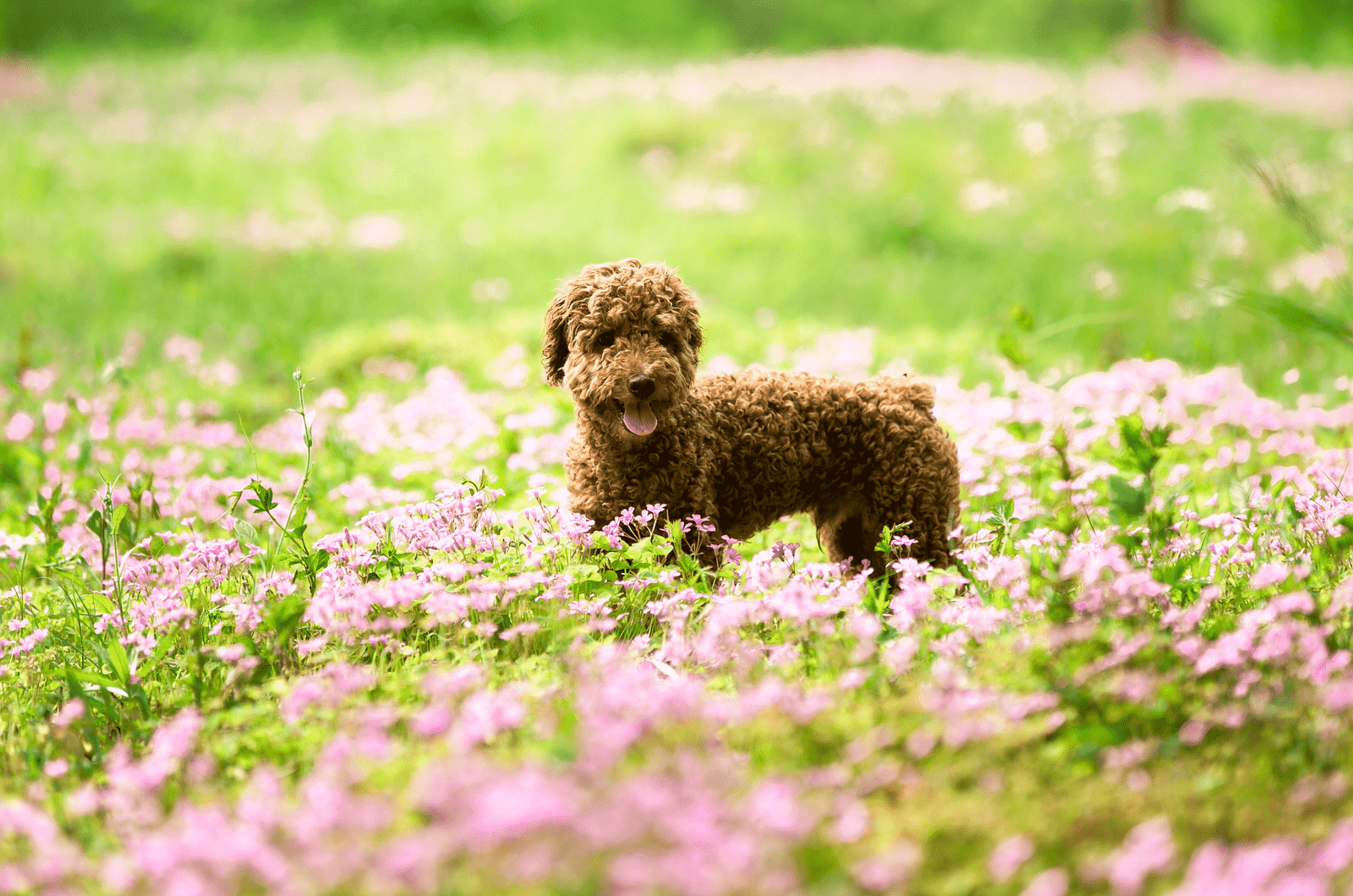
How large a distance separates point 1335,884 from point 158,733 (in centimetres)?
Result: 252

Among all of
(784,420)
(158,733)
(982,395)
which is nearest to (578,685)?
(158,733)

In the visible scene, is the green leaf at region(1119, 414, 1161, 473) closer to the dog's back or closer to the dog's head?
the dog's back

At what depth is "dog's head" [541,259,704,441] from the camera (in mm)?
3793

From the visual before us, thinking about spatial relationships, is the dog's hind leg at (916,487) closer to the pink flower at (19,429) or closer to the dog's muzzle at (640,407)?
the dog's muzzle at (640,407)

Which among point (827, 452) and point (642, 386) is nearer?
point (642, 386)

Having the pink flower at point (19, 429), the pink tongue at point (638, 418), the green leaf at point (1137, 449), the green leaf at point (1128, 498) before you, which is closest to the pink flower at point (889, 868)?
the green leaf at point (1128, 498)

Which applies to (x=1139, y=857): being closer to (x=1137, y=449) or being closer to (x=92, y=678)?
(x=1137, y=449)

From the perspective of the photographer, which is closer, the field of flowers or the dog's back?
the field of flowers

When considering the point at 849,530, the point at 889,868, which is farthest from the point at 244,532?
the point at 889,868

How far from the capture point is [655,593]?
3.92 metres

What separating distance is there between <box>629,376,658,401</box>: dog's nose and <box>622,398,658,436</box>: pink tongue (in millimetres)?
26

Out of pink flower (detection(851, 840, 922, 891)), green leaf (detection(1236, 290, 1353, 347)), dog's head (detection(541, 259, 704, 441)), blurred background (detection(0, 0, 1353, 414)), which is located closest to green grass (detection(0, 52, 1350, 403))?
blurred background (detection(0, 0, 1353, 414))

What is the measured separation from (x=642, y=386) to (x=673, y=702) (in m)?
1.64

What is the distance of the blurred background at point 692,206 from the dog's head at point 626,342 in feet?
4.35
